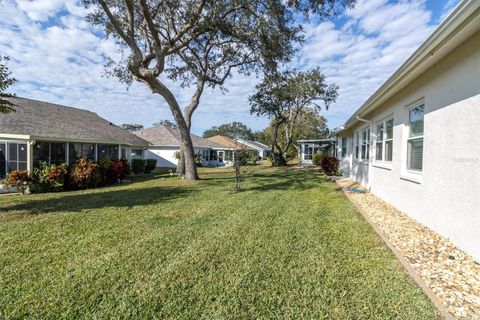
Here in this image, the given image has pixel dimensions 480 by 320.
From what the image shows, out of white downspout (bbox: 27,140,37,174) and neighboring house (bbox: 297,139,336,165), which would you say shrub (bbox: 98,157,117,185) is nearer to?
white downspout (bbox: 27,140,37,174)

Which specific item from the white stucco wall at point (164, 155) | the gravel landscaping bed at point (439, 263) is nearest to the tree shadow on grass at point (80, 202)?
the gravel landscaping bed at point (439, 263)

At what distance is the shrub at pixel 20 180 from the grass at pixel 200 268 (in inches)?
180

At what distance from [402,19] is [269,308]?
8.93 meters

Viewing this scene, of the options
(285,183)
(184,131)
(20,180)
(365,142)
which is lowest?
(285,183)

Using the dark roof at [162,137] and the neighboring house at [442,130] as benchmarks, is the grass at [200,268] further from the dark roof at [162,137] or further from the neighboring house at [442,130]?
the dark roof at [162,137]

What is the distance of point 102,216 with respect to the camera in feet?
21.0

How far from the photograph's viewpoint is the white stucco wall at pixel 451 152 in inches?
143

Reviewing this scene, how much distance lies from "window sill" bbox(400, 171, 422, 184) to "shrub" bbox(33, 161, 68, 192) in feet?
42.6

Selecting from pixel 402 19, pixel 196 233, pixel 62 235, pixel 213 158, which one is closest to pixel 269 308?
pixel 196 233

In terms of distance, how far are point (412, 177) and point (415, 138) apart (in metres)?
0.95

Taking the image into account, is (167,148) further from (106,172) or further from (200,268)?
(200,268)

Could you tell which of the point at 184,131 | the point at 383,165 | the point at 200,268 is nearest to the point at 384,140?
the point at 383,165

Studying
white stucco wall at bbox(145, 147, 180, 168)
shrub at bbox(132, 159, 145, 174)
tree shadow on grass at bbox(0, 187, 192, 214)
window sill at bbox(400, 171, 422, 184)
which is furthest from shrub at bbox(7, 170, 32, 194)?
white stucco wall at bbox(145, 147, 180, 168)

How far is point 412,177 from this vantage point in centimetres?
587
